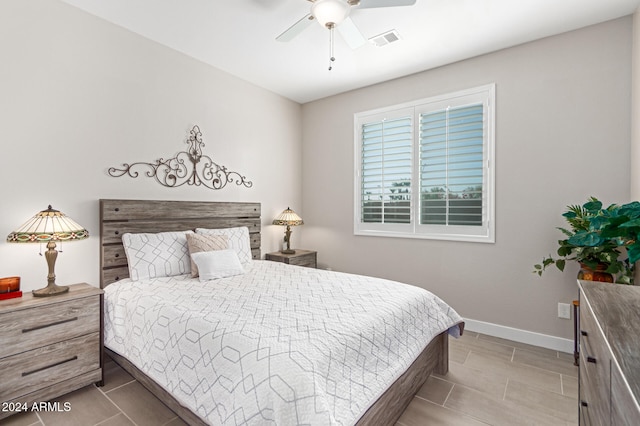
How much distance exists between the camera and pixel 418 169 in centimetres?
353

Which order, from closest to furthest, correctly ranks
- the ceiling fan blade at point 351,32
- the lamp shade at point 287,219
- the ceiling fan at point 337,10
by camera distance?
the ceiling fan at point 337,10, the ceiling fan blade at point 351,32, the lamp shade at point 287,219

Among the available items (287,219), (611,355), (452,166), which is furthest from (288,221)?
(611,355)

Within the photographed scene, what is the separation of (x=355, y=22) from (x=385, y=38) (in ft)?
1.16

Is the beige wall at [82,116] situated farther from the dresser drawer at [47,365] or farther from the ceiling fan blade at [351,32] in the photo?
the ceiling fan blade at [351,32]

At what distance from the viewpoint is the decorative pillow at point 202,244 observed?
8.73 feet

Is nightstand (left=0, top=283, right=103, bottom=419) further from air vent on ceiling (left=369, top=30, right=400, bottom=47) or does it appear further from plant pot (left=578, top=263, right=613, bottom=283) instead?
plant pot (left=578, top=263, right=613, bottom=283)

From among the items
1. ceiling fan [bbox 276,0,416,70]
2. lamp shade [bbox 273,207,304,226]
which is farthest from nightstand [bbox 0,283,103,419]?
ceiling fan [bbox 276,0,416,70]

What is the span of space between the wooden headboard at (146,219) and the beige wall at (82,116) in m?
0.09

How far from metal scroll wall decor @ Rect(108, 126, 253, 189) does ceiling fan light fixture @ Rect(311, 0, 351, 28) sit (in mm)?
1829

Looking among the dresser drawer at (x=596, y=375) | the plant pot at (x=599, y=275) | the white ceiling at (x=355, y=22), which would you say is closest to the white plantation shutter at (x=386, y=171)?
the white ceiling at (x=355, y=22)

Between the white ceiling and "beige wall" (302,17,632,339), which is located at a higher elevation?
the white ceiling

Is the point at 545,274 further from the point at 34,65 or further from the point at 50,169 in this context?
the point at 34,65

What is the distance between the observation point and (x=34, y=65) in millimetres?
2248

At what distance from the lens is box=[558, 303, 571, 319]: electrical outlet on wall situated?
2699 mm
